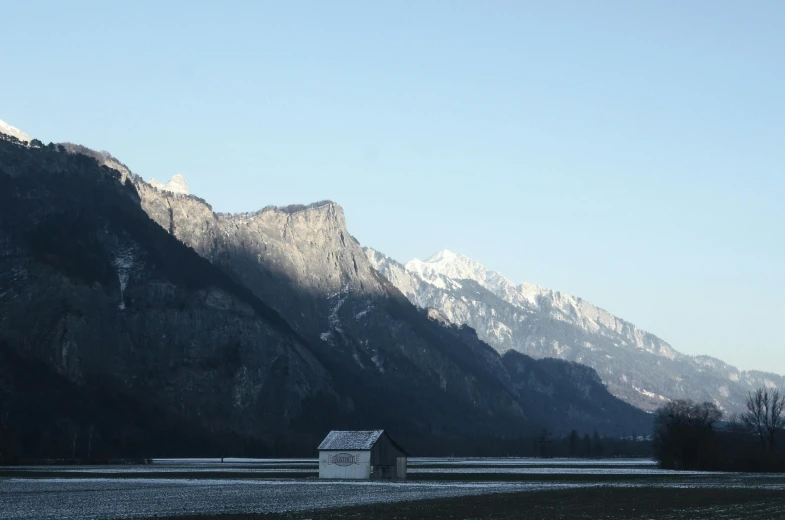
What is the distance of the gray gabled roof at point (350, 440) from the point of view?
130125 millimetres

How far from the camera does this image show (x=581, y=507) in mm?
68125

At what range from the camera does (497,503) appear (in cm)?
7144

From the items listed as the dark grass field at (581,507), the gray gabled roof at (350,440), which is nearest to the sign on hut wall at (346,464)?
the gray gabled roof at (350,440)

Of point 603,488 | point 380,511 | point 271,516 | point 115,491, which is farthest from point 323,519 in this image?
point 603,488

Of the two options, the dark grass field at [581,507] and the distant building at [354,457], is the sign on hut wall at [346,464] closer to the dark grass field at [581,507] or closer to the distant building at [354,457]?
the distant building at [354,457]

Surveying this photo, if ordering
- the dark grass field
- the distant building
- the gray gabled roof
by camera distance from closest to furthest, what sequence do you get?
the dark grass field
the distant building
the gray gabled roof

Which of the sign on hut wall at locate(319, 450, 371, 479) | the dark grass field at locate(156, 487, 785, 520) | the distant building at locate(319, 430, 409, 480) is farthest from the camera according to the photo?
the distant building at locate(319, 430, 409, 480)

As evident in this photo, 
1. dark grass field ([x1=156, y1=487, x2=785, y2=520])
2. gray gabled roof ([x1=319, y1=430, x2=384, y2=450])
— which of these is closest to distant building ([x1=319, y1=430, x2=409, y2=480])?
gray gabled roof ([x1=319, y1=430, x2=384, y2=450])

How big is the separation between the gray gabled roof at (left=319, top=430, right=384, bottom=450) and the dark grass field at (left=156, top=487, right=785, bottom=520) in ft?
151

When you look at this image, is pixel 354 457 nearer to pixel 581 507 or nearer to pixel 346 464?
pixel 346 464

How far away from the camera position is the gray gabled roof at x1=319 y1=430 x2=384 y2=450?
13012 cm

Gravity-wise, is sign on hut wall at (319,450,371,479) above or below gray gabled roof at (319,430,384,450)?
below

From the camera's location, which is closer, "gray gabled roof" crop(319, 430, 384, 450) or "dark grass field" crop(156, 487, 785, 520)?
"dark grass field" crop(156, 487, 785, 520)

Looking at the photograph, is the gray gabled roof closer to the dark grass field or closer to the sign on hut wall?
the sign on hut wall
